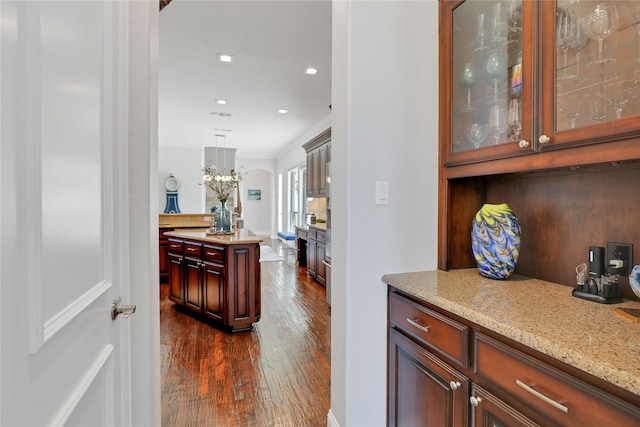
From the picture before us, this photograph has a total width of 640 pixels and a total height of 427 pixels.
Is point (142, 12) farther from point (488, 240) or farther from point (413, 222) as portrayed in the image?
point (488, 240)

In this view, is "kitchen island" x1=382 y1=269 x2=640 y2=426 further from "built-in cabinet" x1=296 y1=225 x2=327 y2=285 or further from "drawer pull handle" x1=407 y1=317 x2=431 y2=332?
"built-in cabinet" x1=296 y1=225 x2=327 y2=285

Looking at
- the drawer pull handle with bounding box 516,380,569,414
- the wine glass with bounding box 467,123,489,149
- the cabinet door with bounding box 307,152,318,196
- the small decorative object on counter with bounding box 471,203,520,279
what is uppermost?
the cabinet door with bounding box 307,152,318,196

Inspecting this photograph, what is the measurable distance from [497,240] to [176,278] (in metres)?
3.53

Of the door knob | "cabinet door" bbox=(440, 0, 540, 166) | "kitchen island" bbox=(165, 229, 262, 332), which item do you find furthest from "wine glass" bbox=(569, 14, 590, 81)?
"kitchen island" bbox=(165, 229, 262, 332)

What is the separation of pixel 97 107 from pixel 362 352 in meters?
1.45

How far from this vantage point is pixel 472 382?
112 cm

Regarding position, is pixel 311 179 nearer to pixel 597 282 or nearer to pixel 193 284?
Result: pixel 193 284

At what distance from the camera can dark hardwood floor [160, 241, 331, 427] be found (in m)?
2.00

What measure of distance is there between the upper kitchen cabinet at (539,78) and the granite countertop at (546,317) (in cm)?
50

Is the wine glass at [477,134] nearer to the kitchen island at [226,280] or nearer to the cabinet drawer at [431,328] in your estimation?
the cabinet drawer at [431,328]

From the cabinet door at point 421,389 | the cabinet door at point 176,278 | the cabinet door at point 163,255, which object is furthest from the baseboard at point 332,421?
the cabinet door at point 163,255

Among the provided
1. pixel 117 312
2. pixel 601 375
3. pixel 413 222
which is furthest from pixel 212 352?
pixel 601 375

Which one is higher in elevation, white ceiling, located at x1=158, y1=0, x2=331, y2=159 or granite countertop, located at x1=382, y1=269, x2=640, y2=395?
white ceiling, located at x1=158, y1=0, x2=331, y2=159

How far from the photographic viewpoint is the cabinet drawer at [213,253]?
3266 millimetres
